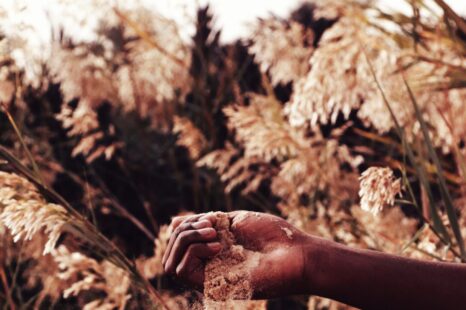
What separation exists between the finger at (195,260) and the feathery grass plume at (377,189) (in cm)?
50

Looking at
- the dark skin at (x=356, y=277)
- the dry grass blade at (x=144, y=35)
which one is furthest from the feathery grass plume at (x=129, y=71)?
the dark skin at (x=356, y=277)

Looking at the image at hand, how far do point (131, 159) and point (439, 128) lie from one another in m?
2.16

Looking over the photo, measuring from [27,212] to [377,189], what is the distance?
27.7 inches

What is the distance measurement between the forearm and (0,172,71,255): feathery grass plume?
64 centimetres

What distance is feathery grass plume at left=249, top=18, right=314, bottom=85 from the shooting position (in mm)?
2936

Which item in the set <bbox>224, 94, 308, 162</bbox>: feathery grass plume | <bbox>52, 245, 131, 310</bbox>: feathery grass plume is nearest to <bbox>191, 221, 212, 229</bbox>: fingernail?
<bbox>52, 245, 131, 310</bbox>: feathery grass plume

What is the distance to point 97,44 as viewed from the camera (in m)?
5.29

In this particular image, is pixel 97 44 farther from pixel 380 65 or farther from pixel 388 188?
pixel 388 188

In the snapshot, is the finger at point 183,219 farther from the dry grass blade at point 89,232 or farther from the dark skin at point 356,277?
the dry grass blade at point 89,232

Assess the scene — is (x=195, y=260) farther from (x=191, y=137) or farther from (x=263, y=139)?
(x=191, y=137)

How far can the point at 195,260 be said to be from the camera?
1036 millimetres

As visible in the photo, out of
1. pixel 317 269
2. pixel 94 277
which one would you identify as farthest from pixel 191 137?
pixel 317 269

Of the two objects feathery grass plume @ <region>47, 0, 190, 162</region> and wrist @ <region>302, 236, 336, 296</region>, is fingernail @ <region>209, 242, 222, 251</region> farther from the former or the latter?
feathery grass plume @ <region>47, 0, 190, 162</region>

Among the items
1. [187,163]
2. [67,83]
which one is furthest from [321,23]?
[67,83]
